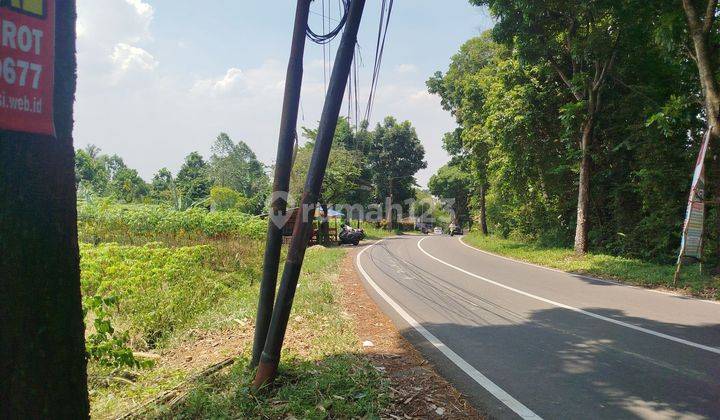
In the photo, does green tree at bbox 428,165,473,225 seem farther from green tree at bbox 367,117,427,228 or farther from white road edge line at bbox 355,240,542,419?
white road edge line at bbox 355,240,542,419

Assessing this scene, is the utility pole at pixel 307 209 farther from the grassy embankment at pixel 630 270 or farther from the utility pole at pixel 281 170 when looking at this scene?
the grassy embankment at pixel 630 270

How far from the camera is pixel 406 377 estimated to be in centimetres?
473

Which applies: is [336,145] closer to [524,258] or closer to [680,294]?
[524,258]

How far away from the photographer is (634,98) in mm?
15250

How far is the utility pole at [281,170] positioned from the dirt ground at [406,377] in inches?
57.0

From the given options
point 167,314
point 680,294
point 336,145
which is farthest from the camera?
point 336,145

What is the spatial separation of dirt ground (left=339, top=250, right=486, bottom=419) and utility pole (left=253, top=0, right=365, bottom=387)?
121 centimetres

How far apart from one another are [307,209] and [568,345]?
408 cm

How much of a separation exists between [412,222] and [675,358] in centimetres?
6315

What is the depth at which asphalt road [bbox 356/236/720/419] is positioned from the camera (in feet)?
13.6

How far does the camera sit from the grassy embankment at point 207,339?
3.99 m

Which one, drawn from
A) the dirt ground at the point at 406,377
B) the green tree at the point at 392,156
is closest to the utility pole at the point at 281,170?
the dirt ground at the point at 406,377

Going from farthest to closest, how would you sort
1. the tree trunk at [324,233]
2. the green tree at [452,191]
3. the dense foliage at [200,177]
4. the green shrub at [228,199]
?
the green tree at [452,191] → the dense foliage at [200,177] → the green shrub at [228,199] → the tree trunk at [324,233]

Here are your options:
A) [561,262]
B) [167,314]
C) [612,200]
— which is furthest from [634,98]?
[167,314]
